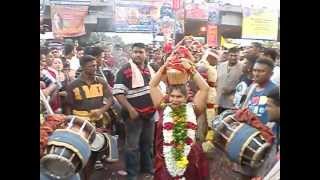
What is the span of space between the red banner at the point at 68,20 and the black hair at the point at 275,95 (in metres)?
1.08

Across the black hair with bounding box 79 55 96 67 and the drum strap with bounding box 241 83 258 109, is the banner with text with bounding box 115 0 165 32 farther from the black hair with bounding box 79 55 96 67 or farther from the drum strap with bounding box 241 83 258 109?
the drum strap with bounding box 241 83 258 109

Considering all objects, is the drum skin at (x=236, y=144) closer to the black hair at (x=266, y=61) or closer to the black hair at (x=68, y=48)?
the black hair at (x=266, y=61)

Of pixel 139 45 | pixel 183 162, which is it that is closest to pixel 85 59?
pixel 139 45

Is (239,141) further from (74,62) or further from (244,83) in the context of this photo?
(74,62)

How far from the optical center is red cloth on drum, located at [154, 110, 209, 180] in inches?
103

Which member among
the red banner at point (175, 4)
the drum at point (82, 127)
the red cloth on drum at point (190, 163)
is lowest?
the red cloth on drum at point (190, 163)

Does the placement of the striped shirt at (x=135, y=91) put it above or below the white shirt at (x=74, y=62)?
below

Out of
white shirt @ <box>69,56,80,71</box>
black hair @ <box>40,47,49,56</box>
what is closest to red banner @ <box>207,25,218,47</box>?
white shirt @ <box>69,56,80,71</box>

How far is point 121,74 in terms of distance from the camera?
256 centimetres

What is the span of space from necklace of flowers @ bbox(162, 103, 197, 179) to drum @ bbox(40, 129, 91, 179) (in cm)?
45

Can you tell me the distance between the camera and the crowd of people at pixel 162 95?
2520mm

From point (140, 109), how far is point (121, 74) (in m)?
0.21

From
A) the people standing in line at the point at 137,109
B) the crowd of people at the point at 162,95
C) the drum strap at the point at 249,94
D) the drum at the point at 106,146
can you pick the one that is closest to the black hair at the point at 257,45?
the crowd of people at the point at 162,95
